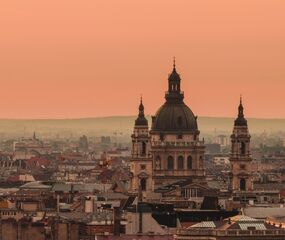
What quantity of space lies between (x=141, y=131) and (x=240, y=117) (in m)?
6.83

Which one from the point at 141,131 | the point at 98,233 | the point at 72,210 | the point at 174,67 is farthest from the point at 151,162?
the point at 98,233

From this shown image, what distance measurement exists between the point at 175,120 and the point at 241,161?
597 cm

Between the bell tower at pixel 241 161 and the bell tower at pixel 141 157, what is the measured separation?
5781mm

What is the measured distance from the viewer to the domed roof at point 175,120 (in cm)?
17100

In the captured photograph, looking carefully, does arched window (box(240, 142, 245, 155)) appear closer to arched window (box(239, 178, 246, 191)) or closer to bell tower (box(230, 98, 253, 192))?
bell tower (box(230, 98, 253, 192))

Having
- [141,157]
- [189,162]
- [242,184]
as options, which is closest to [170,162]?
[189,162]

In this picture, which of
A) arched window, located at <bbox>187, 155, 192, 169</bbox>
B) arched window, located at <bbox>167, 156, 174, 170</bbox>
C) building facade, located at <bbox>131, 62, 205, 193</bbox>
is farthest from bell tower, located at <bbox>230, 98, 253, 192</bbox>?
arched window, located at <bbox>167, 156, 174, 170</bbox>

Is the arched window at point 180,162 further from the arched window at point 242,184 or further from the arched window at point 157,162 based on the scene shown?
the arched window at point 242,184

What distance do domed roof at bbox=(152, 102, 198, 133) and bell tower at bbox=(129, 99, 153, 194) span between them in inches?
61.9

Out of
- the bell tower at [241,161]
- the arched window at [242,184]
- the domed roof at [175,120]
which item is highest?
the domed roof at [175,120]

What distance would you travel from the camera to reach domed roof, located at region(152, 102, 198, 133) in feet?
561

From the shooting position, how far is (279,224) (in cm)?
10731

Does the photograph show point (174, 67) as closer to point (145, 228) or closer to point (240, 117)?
point (240, 117)

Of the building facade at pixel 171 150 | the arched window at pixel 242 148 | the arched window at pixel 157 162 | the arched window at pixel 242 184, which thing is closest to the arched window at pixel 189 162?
the building facade at pixel 171 150
